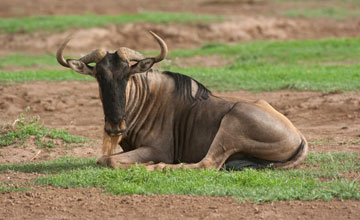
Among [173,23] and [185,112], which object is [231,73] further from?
[173,23]

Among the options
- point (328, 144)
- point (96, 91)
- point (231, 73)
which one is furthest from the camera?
point (231, 73)

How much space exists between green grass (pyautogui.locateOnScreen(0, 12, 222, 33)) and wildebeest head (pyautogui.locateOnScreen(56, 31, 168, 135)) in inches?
510

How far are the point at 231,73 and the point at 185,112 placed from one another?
5.93m

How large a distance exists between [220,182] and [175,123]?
57.1 inches

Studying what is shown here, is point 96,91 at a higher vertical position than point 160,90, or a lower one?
lower

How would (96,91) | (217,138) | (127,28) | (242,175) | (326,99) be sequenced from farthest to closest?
(127,28) < (96,91) < (326,99) < (217,138) < (242,175)

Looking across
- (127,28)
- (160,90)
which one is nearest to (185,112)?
(160,90)

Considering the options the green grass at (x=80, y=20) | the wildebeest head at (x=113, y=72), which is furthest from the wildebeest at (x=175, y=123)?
the green grass at (x=80, y=20)

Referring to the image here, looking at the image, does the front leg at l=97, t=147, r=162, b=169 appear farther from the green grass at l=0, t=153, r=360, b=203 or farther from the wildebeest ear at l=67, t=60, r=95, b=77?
the wildebeest ear at l=67, t=60, r=95, b=77

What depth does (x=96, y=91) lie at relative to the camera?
42.5 feet

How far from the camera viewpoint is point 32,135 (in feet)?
31.1

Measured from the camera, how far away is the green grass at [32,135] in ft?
30.4

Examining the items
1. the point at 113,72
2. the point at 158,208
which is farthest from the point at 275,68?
the point at 158,208

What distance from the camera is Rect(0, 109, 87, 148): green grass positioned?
927cm
